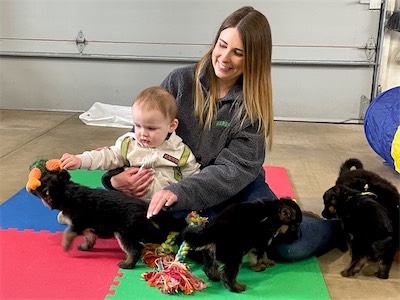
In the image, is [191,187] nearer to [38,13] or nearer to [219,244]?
[219,244]

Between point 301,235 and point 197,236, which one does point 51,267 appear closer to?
point 197,236

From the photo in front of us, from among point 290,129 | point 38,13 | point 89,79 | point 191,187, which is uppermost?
point 38,13

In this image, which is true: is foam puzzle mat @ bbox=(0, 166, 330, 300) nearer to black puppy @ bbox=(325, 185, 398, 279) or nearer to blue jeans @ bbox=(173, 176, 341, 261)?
blue jeans @ bbox=(173, 176, 341, 261)

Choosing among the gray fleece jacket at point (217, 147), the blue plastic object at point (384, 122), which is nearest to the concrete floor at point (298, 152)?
the blue plastic object at point (384, 122)

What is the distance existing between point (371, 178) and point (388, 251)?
49 cm

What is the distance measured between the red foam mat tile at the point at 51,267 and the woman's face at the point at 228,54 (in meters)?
0.94

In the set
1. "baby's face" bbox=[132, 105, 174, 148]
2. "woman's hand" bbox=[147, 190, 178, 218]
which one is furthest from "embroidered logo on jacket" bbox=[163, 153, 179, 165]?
"woman's hand" bbox=[147, 190, 178, 218]

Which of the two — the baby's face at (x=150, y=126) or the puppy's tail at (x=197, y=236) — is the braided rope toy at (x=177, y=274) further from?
the baby's face at (x=150, y=126)

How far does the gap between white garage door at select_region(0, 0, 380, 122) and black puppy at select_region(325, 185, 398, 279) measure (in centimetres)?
345

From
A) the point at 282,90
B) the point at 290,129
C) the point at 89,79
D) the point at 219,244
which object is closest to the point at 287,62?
the point at 282,90

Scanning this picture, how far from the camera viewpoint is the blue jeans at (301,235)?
2.11 metres

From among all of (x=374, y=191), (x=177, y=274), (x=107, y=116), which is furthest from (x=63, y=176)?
(x=107, y=116)

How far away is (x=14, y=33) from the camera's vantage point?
552 cm

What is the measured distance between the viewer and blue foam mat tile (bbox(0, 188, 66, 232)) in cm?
239
